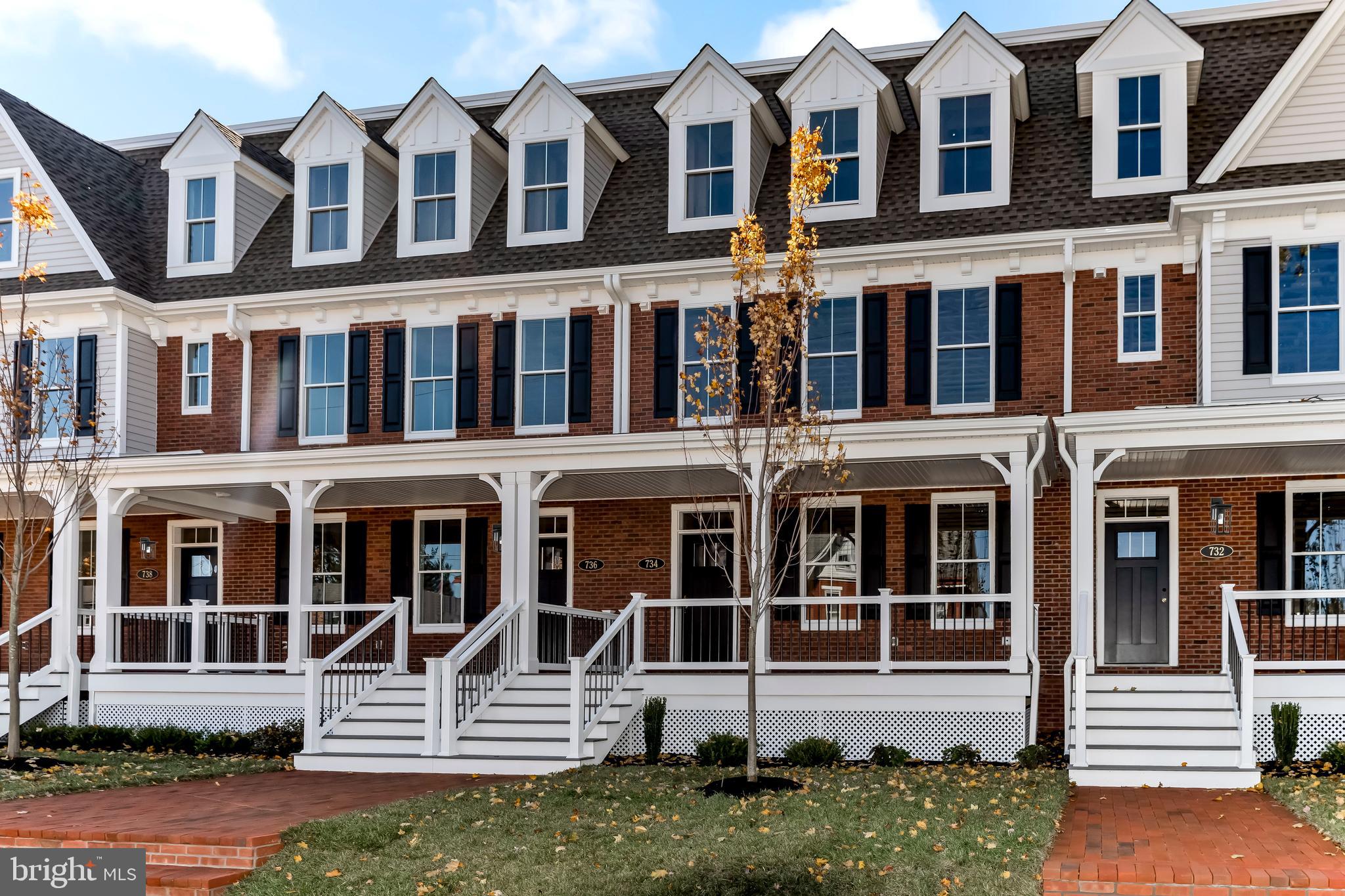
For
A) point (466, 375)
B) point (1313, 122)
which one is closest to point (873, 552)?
point (466, 375)

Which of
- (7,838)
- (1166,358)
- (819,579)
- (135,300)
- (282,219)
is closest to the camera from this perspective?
(7,838)

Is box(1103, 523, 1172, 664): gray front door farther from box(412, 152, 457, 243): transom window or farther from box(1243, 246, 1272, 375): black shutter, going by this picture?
box(412, 152, 457, 243): transom window

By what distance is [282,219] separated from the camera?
73.5 feet

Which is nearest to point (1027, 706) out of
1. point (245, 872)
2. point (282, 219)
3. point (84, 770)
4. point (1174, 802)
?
point (1174, 802)

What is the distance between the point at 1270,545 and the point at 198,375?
15.2 m

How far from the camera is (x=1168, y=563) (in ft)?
57.9

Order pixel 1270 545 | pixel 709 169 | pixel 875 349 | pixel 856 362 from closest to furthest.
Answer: pixel 1270 545
pixel 875 349
pixel 856 362
pixel 709 169

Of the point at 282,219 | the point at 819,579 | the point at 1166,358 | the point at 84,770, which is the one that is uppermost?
the point at 282,219

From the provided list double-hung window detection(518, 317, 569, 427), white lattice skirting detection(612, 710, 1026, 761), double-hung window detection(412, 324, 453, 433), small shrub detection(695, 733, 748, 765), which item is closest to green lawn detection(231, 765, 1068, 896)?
small shrub detection(695, 733, 748, 765)

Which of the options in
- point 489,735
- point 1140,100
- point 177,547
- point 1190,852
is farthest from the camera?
point 177,547

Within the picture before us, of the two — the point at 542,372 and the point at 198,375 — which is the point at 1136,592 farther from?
the point at 198,375

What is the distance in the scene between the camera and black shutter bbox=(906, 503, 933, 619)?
18.4m

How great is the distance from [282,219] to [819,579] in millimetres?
10334

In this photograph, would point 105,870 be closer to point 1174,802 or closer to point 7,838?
point 7,838
